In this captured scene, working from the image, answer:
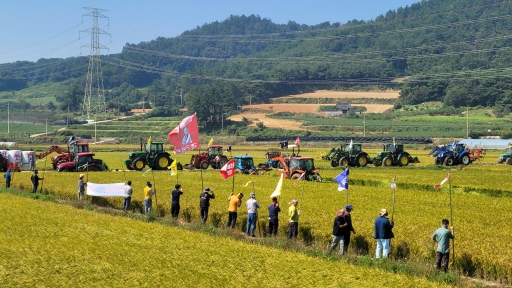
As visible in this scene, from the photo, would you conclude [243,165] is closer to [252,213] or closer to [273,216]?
[252,213]

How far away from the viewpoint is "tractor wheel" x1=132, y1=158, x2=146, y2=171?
1892 inches

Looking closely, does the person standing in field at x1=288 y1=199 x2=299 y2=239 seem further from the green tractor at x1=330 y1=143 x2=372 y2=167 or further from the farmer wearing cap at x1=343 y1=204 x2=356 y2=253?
the green tractor at x1=330 y1=143 x2=372 y2=167

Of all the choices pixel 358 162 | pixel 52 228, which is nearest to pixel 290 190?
pixel 52 228

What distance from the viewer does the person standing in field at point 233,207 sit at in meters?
21.9

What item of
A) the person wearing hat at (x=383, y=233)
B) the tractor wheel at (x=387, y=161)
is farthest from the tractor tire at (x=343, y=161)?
the person wearing hat at (x=383, y=233)

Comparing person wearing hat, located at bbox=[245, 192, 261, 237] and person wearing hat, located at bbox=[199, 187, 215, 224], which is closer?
person wearing hat, located at bbox=[245, 192, 261, 237]

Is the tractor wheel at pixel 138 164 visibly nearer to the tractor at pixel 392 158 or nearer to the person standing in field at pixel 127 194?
the tractor at pixel 392 158

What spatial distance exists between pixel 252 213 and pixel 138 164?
28567 mm

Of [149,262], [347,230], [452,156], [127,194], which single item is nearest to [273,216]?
[347,230]

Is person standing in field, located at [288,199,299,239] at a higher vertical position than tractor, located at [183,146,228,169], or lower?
lower

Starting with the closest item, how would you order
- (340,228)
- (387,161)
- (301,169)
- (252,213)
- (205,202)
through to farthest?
(340,228) → (252,213) → (205,202) → (301,169) → (387,161)

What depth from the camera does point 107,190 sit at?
27891 mm

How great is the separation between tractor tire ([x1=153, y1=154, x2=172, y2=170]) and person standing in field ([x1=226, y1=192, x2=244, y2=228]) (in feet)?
86.5

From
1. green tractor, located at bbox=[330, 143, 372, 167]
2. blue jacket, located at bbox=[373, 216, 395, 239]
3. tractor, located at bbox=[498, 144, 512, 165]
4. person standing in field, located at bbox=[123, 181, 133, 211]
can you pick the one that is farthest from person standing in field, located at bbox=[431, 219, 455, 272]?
tractor, located at bbox=[498, 144, 512, 165]
